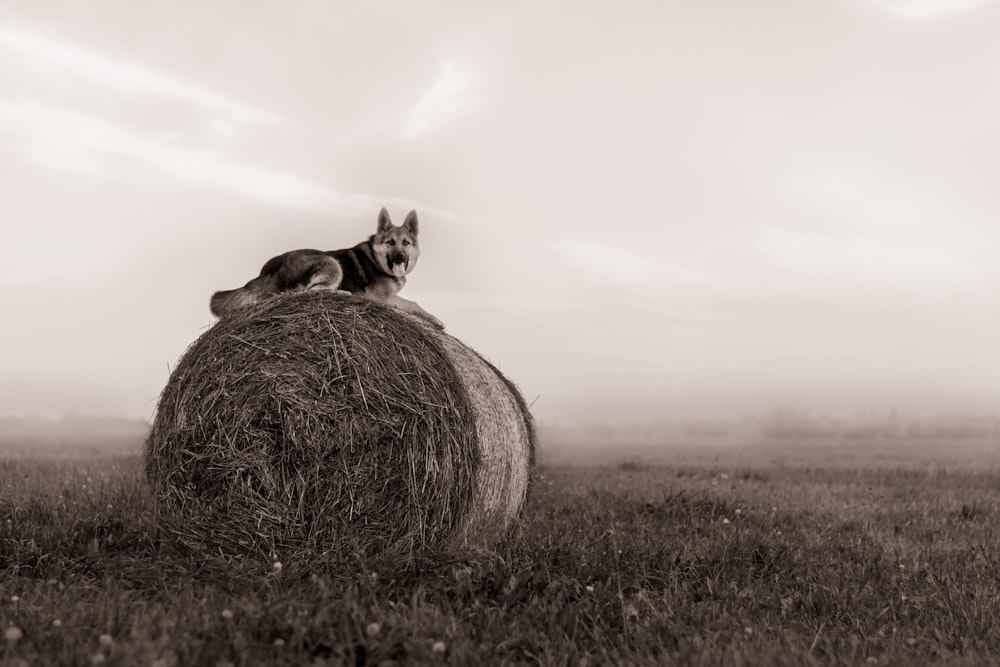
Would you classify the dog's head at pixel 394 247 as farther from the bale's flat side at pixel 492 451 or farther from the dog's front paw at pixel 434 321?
the bale's flat side at pixel 492 451

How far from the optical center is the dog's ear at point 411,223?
9984 mm

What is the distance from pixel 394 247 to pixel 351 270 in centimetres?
62

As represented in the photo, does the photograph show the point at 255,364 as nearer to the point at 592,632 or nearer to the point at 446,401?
the point at 446,401

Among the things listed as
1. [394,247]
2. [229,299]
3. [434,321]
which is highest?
[394,247]

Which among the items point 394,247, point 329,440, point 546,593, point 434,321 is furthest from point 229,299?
point 546,593

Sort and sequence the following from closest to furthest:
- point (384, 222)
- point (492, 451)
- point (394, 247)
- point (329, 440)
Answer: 1. point (329, 440)
2. point (492, 451)
3. point (394, 247)
4. point (384, 222)

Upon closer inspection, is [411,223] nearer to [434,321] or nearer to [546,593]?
[434,321]

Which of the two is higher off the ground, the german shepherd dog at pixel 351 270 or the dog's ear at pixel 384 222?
the dog's ear at pixel 384 222

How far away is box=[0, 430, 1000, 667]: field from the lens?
14.9 feet

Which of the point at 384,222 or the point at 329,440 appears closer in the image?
the point at 329,440

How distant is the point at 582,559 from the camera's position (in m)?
6.84

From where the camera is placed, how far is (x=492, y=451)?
788 centimetres

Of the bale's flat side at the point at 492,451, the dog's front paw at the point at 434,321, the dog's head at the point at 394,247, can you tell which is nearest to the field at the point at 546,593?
the bale's flat side at the point at 492,451

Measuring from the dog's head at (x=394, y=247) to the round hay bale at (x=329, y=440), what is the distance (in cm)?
178
